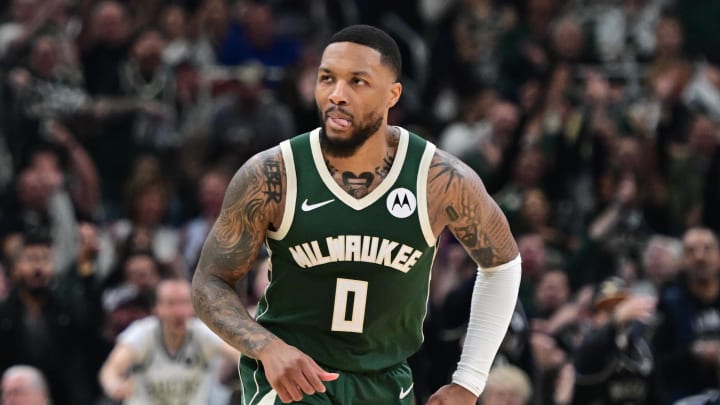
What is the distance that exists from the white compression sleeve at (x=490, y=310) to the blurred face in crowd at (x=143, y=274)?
6.65 metres

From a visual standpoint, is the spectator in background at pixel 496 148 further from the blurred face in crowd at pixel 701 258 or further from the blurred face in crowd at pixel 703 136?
the blurred face in crowd at pixel 701 258

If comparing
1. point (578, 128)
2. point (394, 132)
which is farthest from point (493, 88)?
point (394, 132)

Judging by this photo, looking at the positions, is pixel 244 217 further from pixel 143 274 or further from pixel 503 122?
pixel 503 122

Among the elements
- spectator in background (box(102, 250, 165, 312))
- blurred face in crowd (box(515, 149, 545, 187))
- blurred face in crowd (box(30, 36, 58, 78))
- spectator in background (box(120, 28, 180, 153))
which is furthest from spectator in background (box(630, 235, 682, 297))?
blurred face in crowd (box(30, 36, 58, 78))

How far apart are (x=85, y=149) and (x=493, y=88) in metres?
4.57

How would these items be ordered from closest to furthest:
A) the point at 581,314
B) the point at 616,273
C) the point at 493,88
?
the point at 581,314, the point at 616,273, the point at 493,88

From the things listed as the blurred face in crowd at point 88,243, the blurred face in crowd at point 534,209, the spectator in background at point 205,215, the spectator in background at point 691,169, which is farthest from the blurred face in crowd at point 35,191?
the spectator in background at point 691,169

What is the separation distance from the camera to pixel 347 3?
17203 mm

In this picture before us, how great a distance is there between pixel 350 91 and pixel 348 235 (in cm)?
56

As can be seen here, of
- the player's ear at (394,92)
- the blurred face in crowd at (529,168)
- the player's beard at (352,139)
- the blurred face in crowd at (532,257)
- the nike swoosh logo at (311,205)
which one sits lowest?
the blurred face in crowd at (532,257)

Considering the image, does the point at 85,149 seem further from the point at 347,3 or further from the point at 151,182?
the point at 347,3

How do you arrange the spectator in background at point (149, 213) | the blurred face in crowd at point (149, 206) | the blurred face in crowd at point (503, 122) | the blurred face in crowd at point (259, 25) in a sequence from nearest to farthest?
the spectator in background at point (149, 213)
the blurred face in crowd at point (149, 206)
the blurred face in crowd at point (503, 122)
the blurred face in crowd at point (259, 25)

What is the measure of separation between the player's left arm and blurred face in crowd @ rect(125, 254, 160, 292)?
6656mm

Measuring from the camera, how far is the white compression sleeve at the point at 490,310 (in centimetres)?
606
